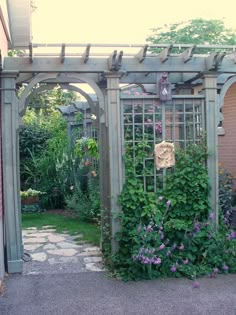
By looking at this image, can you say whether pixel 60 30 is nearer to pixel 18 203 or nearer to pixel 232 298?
pixel 18 203

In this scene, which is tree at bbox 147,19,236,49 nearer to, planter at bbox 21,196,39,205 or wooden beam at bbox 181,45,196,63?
planter at bbox 21,196,39,205

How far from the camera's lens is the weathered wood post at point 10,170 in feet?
16.5

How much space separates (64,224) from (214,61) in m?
4.45

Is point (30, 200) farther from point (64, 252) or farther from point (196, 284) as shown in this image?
point (196, 284)

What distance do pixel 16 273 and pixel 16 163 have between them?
1.33 meters

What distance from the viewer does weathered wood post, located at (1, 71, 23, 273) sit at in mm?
5016

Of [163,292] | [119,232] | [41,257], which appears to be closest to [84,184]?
[41,257]

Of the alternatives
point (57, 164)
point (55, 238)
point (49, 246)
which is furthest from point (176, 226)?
point (57, 164)

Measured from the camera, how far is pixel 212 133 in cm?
526

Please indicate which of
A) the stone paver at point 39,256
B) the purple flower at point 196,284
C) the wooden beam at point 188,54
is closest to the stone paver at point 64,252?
the stone paver at point 39,256

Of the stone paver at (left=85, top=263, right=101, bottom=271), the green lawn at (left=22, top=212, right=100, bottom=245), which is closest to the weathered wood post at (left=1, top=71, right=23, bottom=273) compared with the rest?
the stone paver at (left=85, top=263, right=101, bottom=271)

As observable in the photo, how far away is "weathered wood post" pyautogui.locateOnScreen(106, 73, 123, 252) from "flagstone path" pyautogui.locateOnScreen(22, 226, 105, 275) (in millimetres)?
681

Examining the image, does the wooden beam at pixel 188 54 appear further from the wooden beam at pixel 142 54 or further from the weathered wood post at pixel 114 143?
the weathered wood post at pixel 114 143

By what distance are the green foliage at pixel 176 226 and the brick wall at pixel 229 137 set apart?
369 cm
